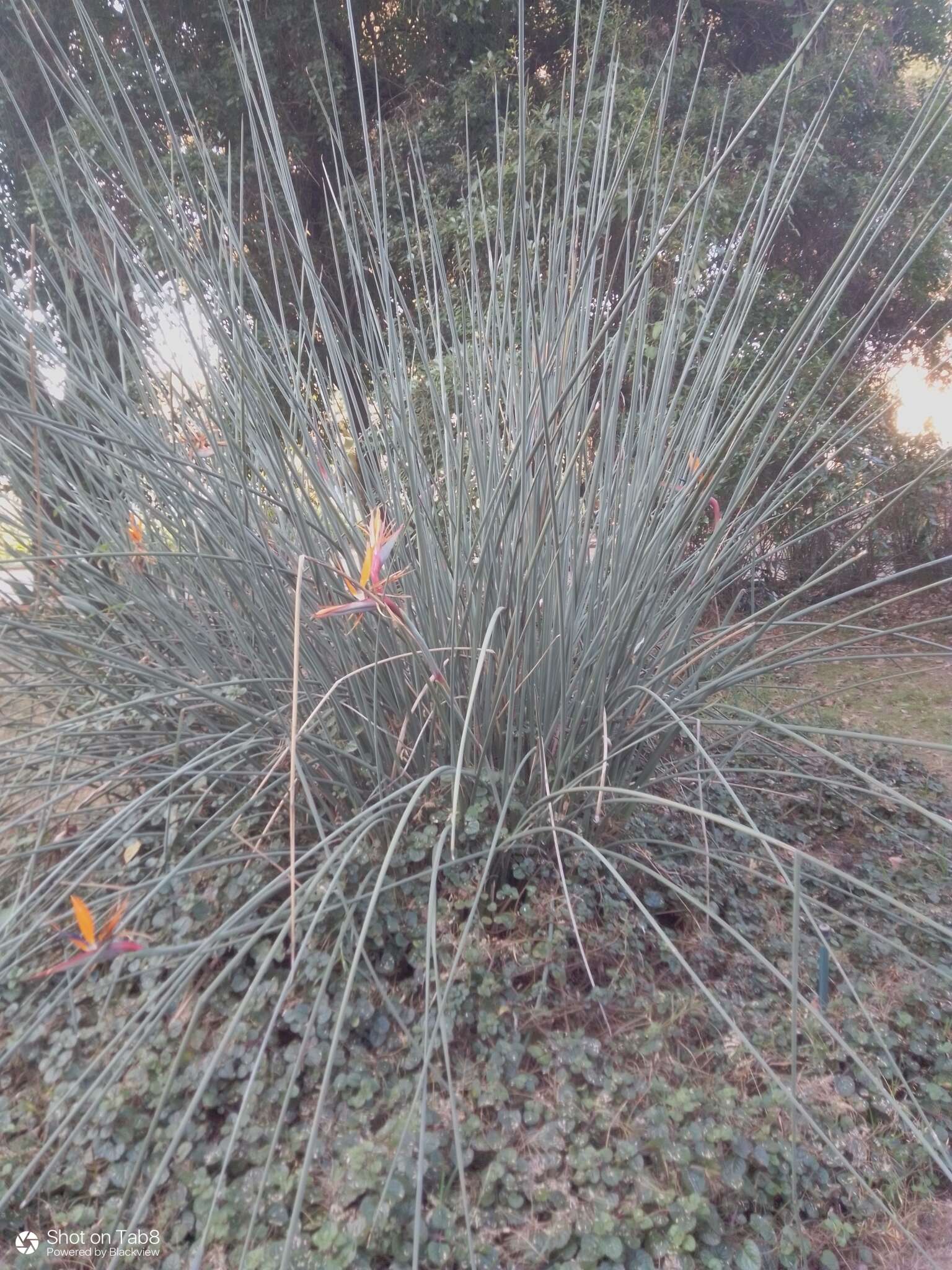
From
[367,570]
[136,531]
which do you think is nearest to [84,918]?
[367,570]

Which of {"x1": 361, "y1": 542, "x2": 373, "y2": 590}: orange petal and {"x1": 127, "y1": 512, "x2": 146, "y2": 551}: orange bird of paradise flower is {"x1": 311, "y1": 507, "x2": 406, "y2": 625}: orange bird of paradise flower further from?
{"x1": 127, "y1": 512, "x2": 146, "y2": 551}: orange bird of paradise flower

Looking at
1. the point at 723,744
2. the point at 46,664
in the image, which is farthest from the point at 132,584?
the point at 723,744

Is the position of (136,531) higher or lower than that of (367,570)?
higher

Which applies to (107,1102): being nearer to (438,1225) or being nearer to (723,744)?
(438,1225)

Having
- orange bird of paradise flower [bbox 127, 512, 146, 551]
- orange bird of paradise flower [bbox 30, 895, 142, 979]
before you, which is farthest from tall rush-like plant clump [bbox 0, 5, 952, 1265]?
orange bird of paradise flower [bbox 30, 895, 142, 979]

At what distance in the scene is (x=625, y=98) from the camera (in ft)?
13.0

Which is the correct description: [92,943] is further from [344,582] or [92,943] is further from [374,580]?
[344,582]

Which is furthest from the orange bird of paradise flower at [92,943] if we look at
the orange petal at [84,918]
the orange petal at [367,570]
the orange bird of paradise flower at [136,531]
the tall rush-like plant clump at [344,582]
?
the orange bird of paradise flower at [136,531]

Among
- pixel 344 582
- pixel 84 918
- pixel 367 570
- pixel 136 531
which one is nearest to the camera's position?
pixel 84 918

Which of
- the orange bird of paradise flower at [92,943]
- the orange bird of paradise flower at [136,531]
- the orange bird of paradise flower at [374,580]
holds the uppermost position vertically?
the orange bird of paradise flower at [136,531]

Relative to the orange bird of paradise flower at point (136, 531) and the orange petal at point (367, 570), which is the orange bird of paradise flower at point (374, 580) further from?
the orange bird of paradise flower at point (136, 531)

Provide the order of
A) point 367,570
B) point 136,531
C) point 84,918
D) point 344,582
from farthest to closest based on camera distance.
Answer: point 136,531, point 344,582, point 367,570, point 84,918

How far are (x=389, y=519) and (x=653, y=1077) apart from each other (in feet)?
4.04

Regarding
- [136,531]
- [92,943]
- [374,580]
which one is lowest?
[92,943]
